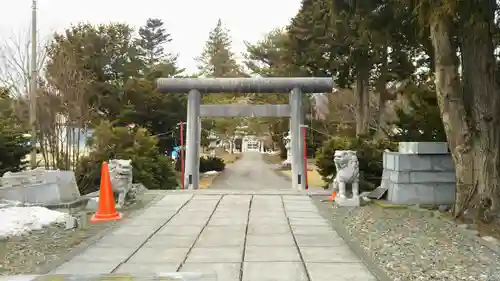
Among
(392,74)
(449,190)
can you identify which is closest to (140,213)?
(449,190)

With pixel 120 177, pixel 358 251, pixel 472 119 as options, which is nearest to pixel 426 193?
pixel 472 119

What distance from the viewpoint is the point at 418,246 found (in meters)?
5.13

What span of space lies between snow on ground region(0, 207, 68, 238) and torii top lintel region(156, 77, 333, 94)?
21.3 ft

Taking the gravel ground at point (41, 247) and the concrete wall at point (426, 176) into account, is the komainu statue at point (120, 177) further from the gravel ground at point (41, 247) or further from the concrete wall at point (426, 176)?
the concrete wall at point (426, 176)

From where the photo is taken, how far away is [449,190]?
821 cm

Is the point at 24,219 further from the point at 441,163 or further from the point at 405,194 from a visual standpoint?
the point at 441,163

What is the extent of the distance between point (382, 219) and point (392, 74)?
1399 centimetres

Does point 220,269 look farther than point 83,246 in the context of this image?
No

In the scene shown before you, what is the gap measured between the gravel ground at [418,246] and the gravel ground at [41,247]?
3.32 m

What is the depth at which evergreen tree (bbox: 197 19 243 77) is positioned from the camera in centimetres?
4897

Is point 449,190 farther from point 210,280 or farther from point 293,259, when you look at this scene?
point 210,280

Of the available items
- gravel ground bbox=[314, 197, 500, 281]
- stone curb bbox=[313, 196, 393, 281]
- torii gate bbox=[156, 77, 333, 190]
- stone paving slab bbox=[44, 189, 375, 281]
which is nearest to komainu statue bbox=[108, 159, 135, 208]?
stone paving slab bbox=[44, 189, 375, 281]

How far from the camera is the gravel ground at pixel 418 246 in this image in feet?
13.5

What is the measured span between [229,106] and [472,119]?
7084 mm
